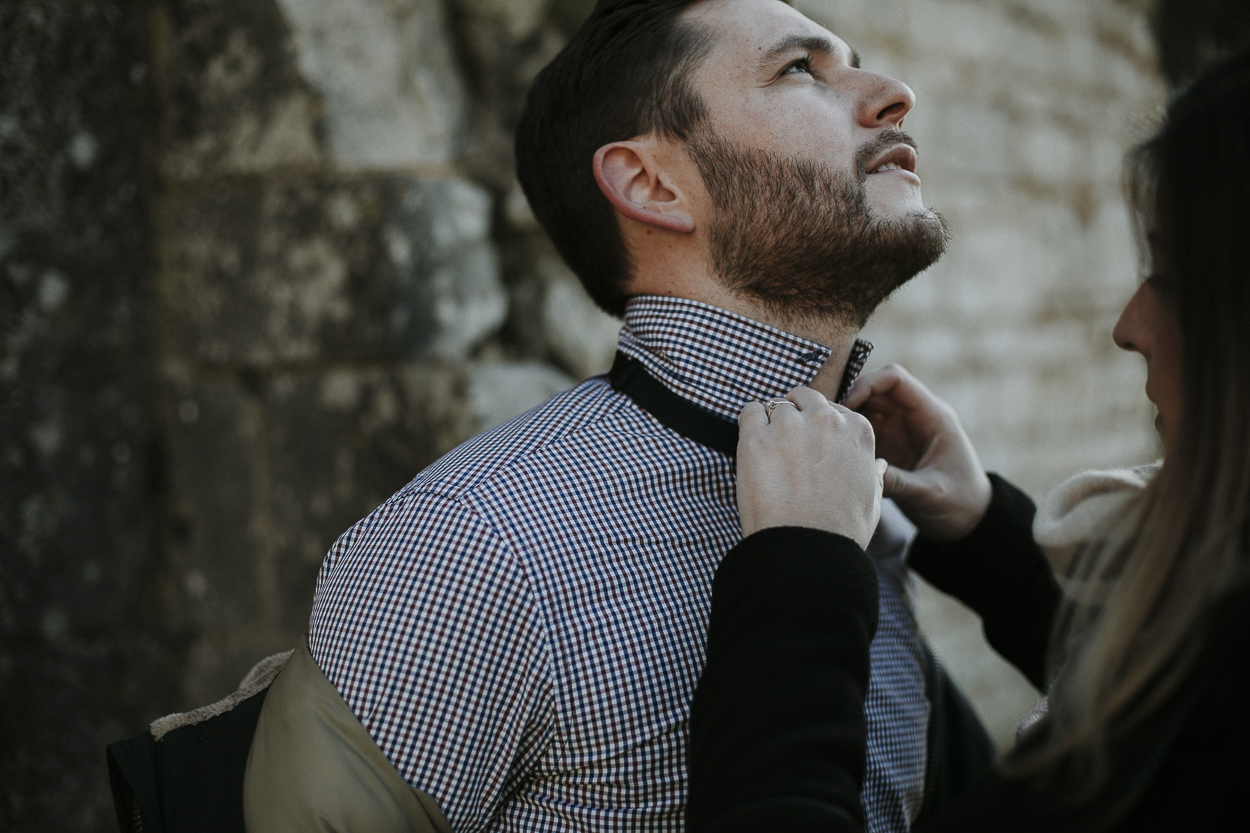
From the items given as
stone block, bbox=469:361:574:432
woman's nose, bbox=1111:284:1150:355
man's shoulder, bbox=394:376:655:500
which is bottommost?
stone block, bbox=469:361:574:432

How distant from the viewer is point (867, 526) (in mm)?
1078

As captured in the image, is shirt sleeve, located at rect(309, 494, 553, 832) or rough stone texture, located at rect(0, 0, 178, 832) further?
rough stone texture, located at rect(0, 0, 178, 832)

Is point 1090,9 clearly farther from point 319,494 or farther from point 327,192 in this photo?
point 319,494

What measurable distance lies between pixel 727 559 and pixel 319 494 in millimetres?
1281

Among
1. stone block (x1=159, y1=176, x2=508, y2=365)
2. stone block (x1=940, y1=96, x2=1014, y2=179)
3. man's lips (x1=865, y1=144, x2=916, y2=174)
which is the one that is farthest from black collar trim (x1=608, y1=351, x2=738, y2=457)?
stone block (x1=940, y1=96, x2=1014, y2=179)

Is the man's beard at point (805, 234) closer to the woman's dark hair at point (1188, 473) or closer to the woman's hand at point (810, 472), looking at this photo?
the woman's hand at point (810, 472)

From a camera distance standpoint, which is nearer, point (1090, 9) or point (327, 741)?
point (327, 741)

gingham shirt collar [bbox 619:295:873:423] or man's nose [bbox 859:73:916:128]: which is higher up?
man's nose [bbox 859:73:916:128]

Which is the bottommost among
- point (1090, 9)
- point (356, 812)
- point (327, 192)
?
point (356, 812)

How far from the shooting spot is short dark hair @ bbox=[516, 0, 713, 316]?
1.42 metres

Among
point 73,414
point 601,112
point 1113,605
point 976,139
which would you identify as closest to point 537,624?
point 1113,605

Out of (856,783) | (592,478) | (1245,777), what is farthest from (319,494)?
(1245,777)

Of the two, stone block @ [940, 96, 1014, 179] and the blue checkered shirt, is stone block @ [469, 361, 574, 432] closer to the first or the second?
the blue checkered shirt

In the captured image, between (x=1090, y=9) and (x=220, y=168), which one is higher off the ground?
(x=1090, y=9)
